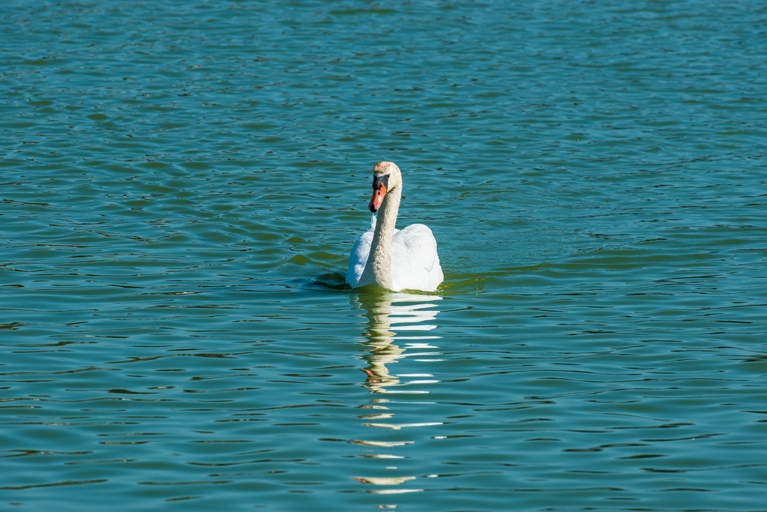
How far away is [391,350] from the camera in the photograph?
8.91 meters

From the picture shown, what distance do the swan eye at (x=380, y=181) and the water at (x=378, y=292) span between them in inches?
49.0

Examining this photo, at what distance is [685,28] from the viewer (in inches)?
975

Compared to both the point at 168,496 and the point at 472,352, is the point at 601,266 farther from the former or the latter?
the point at 168,496

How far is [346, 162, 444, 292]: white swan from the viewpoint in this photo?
10703mm

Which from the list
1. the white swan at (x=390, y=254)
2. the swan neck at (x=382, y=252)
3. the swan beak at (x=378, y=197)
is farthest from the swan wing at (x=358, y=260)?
the swan beak at (x=378, y=197)

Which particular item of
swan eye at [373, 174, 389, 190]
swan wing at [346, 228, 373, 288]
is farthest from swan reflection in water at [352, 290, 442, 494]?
swan eye at [373, 174, 389, 190]

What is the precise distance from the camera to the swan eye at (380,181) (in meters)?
10.7

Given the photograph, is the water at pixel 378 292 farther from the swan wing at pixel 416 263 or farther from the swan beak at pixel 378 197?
the swan beak at pixel 378 197

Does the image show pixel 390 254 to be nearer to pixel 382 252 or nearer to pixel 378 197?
pixel 382 252

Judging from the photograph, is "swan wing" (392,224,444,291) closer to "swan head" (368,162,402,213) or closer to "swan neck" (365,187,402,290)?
"swan neck" (365,187,402,290)

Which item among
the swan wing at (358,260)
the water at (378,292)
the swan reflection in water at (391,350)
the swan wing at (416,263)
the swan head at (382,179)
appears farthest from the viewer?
the swan wing at (358,260)

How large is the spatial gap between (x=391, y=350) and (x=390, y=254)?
2.07 m

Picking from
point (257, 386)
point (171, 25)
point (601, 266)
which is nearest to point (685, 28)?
point (171, 25)

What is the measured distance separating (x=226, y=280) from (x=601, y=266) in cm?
432
